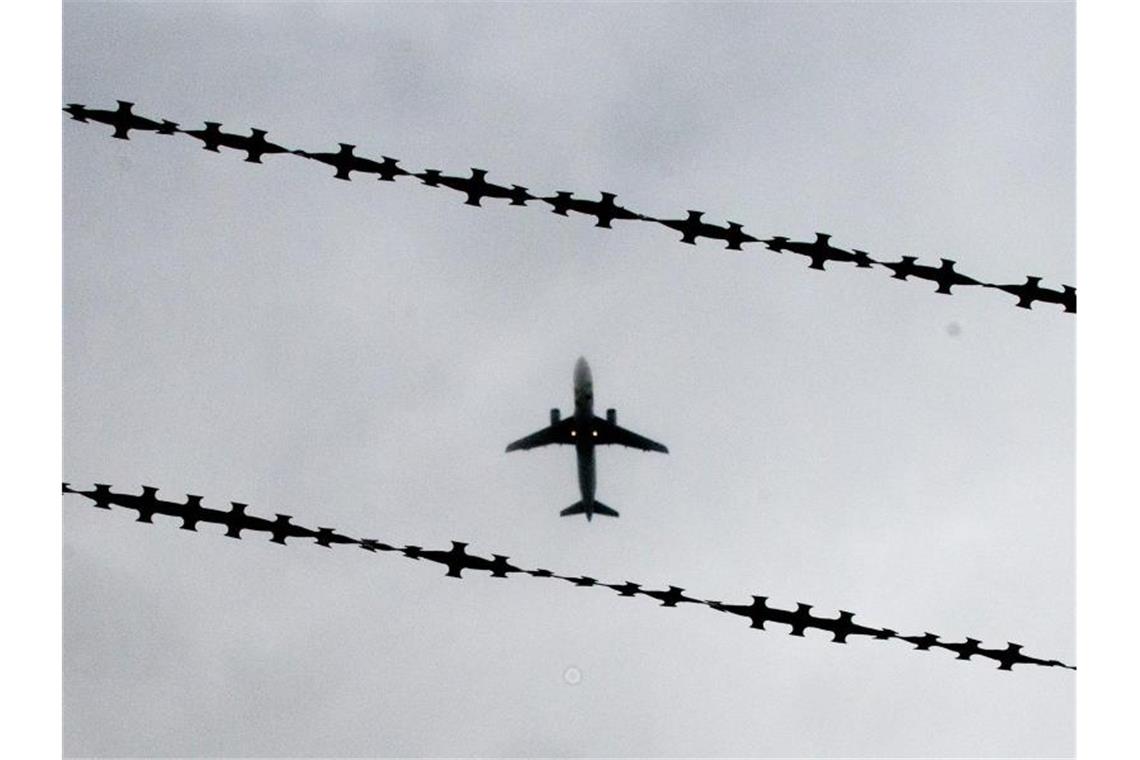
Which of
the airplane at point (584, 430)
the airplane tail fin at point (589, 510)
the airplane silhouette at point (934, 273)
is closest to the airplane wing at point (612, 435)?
the airplane at point (584, 430)

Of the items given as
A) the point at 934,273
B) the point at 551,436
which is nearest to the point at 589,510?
the point at 551,436

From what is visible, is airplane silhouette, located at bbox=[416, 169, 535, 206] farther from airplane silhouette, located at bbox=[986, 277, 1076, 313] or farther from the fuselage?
the fuselage

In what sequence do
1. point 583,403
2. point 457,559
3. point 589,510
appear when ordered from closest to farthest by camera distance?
point 457,559 → point 583,403 → point 589,510

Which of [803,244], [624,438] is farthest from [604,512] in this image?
[803,244]

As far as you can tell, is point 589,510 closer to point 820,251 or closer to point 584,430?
point 584,430

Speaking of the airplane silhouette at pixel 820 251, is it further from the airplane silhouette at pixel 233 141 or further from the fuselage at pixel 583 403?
the fuselage at pixel 583 403

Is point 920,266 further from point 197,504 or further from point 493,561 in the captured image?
point 197,504

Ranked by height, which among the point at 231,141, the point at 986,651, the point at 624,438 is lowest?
the point at 986,651
